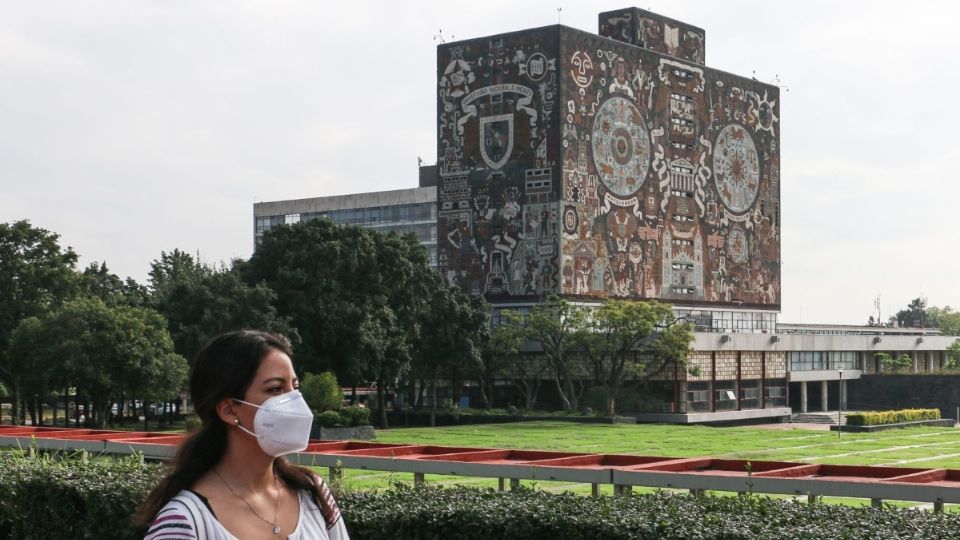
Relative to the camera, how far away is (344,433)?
127 ft

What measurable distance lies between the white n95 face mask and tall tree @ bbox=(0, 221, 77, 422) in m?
41.5

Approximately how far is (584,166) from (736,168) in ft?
43.1

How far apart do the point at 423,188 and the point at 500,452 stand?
79.0 metres

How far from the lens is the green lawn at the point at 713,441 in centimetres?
3472

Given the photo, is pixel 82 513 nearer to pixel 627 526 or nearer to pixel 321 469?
pixel 627 526

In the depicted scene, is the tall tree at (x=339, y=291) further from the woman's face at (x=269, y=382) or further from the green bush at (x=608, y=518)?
the woman's face at (x=269, y=382)

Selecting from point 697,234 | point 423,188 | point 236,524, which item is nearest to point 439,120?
point 697,234

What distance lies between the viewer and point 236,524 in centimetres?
410

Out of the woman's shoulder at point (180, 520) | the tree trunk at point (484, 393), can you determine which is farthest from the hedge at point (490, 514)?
the tree trunk at point (484, 393)

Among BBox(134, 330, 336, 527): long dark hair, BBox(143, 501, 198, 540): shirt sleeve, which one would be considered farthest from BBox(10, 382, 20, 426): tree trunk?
BBox(143, 501, 198, 540): shirt sleeve

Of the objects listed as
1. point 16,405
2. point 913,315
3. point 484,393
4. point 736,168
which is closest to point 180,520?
point 16,405

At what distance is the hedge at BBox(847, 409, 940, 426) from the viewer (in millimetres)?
47875

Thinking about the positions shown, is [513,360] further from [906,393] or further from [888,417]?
[906,393]

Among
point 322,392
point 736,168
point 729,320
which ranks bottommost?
point 322,392
